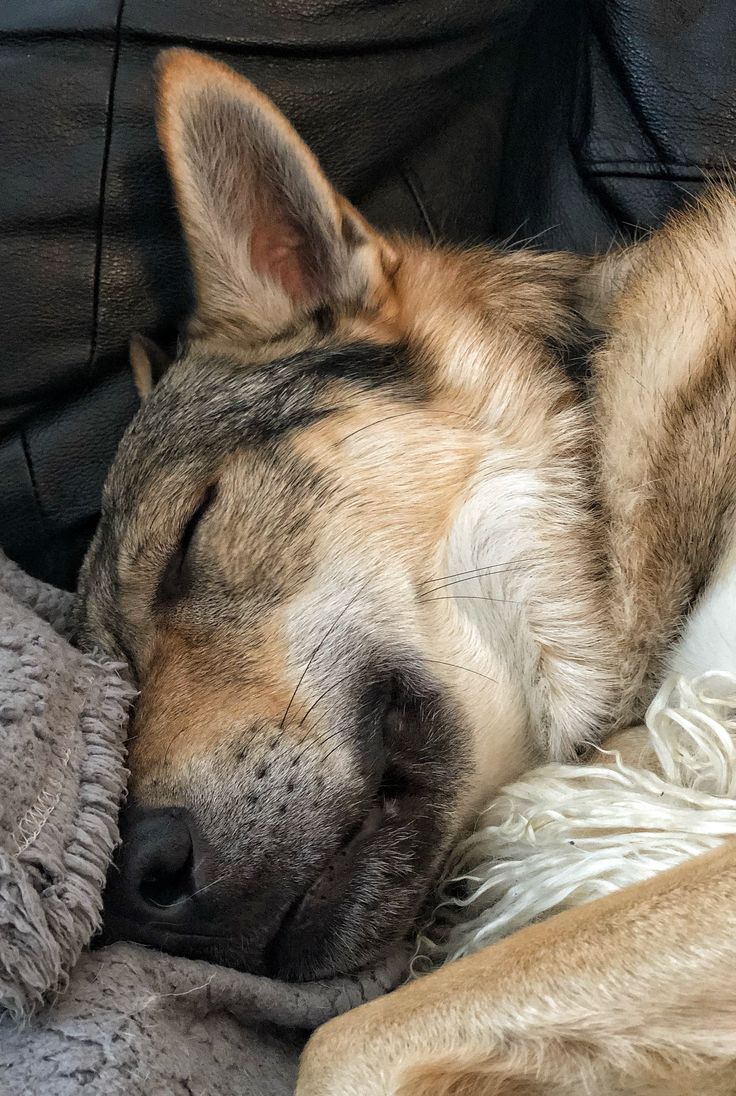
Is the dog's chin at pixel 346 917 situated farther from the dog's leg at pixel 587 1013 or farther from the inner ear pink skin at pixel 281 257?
the inner ear pink skin at pixel 281 257

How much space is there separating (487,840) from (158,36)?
153 cm

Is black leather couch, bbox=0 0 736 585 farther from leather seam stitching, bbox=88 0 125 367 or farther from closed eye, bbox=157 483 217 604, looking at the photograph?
closed eye, bbox=157 483 217 604

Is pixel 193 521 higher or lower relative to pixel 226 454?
lower

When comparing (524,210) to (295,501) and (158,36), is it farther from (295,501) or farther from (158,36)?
(295,501)

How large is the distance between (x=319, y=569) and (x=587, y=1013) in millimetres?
731

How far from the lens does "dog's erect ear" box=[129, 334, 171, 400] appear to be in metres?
1.84

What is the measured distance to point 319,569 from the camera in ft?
4.82

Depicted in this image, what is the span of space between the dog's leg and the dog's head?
0.29 meters

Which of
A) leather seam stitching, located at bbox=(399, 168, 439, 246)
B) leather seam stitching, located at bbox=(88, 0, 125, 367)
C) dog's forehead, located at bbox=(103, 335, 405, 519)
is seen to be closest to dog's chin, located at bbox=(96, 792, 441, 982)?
dog's forehead, located at bbox=(103, 335, 405, 519)

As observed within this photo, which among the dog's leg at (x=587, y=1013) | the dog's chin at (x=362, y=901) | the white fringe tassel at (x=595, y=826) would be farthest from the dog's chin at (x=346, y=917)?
the dog's leg at (x=587, y=1013)

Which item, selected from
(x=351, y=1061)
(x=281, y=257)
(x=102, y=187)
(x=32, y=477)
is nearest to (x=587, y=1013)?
(x=351, y=1061)

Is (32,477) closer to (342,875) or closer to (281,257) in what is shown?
(281,257)

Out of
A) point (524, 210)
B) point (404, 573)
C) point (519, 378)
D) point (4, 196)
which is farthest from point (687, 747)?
point (4, 196)

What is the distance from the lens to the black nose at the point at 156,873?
1243 millimetres
